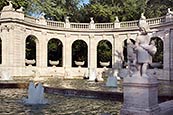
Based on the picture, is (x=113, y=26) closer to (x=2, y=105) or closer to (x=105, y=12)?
(x=105, y=12)

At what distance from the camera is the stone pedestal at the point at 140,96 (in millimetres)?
8891

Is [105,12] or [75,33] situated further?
[105,12]

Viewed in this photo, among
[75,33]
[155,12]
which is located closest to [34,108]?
[75,33]

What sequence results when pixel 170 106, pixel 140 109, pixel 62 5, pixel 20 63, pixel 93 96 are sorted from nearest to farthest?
pixel 140 109 → pixel 170 106 → pixel 93 96 → pixel 20 63 → pixel 62 5

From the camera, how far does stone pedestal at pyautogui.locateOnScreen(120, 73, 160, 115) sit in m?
8.89

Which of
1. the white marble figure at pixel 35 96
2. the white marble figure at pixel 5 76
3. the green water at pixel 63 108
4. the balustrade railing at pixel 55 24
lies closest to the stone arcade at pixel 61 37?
the balustrade railing at pixel 55 24

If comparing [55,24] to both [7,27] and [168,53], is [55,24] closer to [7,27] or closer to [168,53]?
[7,27]

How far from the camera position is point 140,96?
9.01 meters

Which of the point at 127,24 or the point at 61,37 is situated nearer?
the point at 127,24

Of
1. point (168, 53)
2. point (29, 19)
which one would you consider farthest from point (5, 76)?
point (168, 53)

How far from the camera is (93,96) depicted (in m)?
15.8

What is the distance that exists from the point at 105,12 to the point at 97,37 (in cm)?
604

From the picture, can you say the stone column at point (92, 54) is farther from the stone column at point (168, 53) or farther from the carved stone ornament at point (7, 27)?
the carved stone ornament at point (7, 27)

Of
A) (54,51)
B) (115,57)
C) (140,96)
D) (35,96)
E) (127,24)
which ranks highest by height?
(127,24)
